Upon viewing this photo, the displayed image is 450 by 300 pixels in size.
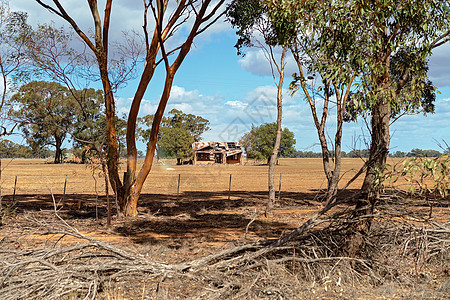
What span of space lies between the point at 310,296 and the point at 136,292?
114 inches

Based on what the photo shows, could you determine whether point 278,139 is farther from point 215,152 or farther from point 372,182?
point 215,152

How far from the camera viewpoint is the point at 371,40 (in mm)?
9227

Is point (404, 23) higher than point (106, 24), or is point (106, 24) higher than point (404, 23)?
point (106, 24)

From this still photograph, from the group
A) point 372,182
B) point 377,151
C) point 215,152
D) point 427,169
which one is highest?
point 215,152

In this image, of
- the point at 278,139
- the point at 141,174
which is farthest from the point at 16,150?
the point at 278,139

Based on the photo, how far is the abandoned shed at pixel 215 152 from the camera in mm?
73963

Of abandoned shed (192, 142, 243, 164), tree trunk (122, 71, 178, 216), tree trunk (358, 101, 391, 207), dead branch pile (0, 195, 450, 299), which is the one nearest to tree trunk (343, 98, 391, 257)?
tree trunk (358, 101, 391, 207)

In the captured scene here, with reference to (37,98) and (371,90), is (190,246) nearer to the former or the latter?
(371,90)

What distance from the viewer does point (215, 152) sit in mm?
74750

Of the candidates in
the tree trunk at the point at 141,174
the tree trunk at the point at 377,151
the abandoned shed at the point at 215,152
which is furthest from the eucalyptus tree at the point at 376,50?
the abandoned shed at the point at 215,152

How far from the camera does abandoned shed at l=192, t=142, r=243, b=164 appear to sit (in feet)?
243

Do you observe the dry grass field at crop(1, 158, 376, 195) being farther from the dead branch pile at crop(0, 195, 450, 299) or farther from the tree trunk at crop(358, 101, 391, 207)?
the dead branch pile at crop(0, 195, 450, 299)

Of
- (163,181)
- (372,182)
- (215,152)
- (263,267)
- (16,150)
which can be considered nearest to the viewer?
(263,267)

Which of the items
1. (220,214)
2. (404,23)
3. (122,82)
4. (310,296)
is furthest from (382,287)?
(122,82)
